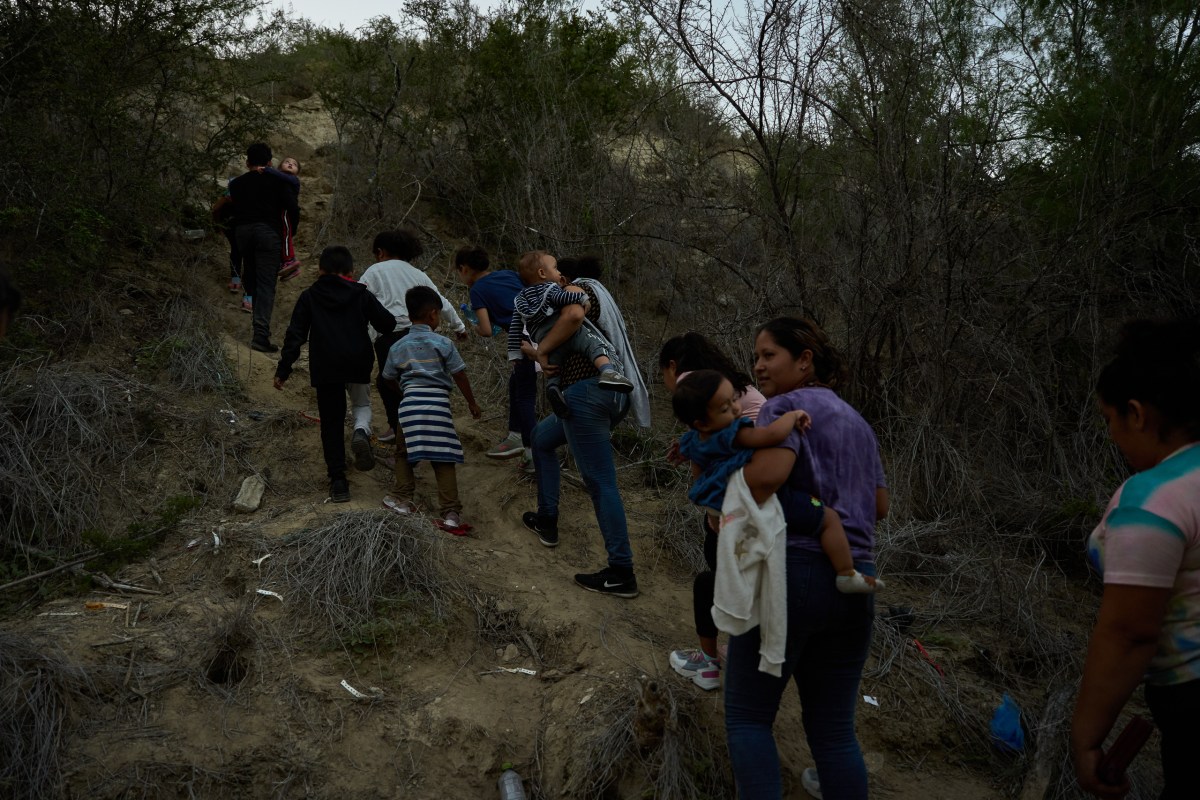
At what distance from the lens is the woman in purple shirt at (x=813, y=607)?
2.45 meters

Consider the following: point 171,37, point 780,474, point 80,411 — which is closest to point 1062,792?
point 780,474

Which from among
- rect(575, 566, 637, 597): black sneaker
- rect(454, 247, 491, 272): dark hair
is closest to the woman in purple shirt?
rect(575, 566, 637, 597): black sneaker

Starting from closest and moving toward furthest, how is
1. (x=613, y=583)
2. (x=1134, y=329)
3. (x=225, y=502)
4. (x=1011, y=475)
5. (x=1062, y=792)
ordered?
1. (x=1134, y=329)
2. (x=1062, y=792)
3. (x=613, y=583)
4. (x=225, y=502)
5. (x=1011, y=475)

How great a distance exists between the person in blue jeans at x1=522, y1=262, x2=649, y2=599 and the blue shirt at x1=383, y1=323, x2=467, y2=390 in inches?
31.9

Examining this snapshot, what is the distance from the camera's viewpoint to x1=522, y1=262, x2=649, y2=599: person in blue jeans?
14.3ft

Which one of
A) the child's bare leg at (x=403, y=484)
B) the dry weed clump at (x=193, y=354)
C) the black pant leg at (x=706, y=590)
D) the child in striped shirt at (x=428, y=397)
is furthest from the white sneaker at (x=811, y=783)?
the dry weed clump at (x=193, y=354)

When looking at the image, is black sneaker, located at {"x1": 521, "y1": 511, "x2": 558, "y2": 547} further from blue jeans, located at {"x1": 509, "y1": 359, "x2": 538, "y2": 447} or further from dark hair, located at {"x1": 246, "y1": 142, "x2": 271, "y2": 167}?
dark hair, located at {"x1": 246, "y1": 142, "x2": 271, "y2": 167}

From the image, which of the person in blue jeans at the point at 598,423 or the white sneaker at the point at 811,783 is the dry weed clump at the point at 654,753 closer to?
the white sneaker at the point at 811,783

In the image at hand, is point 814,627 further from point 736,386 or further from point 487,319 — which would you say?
point 487,319

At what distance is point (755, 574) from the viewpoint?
8.00ft

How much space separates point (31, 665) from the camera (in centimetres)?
350

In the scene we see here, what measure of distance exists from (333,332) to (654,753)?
10.4ft

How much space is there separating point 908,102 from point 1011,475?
2750 mm

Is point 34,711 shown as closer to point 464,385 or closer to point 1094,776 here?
point 464,385
